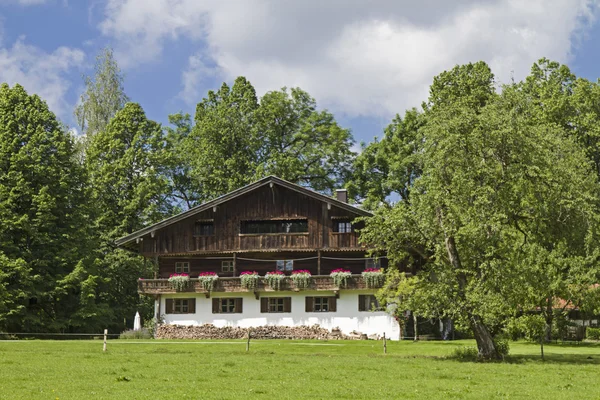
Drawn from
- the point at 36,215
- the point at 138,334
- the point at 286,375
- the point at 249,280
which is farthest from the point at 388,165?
the point at 286,375

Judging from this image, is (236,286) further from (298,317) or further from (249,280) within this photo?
(298,317)

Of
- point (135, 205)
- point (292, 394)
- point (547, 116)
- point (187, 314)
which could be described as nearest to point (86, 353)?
point (292, 394)

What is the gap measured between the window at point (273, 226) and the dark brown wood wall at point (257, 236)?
510mm

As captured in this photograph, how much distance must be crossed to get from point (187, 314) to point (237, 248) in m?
5.04

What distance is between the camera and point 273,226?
51.8 meters

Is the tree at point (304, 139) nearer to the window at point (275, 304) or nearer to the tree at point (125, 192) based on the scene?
the tree at point (125, 192)

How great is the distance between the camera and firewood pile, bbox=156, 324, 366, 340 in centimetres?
4822

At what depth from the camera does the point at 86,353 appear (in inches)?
1234

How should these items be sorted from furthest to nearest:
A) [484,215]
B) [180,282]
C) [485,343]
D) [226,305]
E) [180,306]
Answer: [180,306] → [226,305] → [180,282] → [485,343] → [484,215]

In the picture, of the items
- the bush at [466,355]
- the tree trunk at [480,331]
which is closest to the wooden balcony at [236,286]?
the bush at [466,355]

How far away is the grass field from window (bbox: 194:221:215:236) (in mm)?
17523

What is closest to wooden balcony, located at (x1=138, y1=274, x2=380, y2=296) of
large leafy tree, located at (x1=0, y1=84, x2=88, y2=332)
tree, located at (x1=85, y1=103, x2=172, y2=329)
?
large leafy tree, located at (x1=0, y1=84, x2=88, y2=332)

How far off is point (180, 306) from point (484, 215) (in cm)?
2652

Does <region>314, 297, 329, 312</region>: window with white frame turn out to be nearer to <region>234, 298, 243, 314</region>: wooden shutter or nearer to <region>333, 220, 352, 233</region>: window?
<region>333, 220, 352, 233</region>: window
